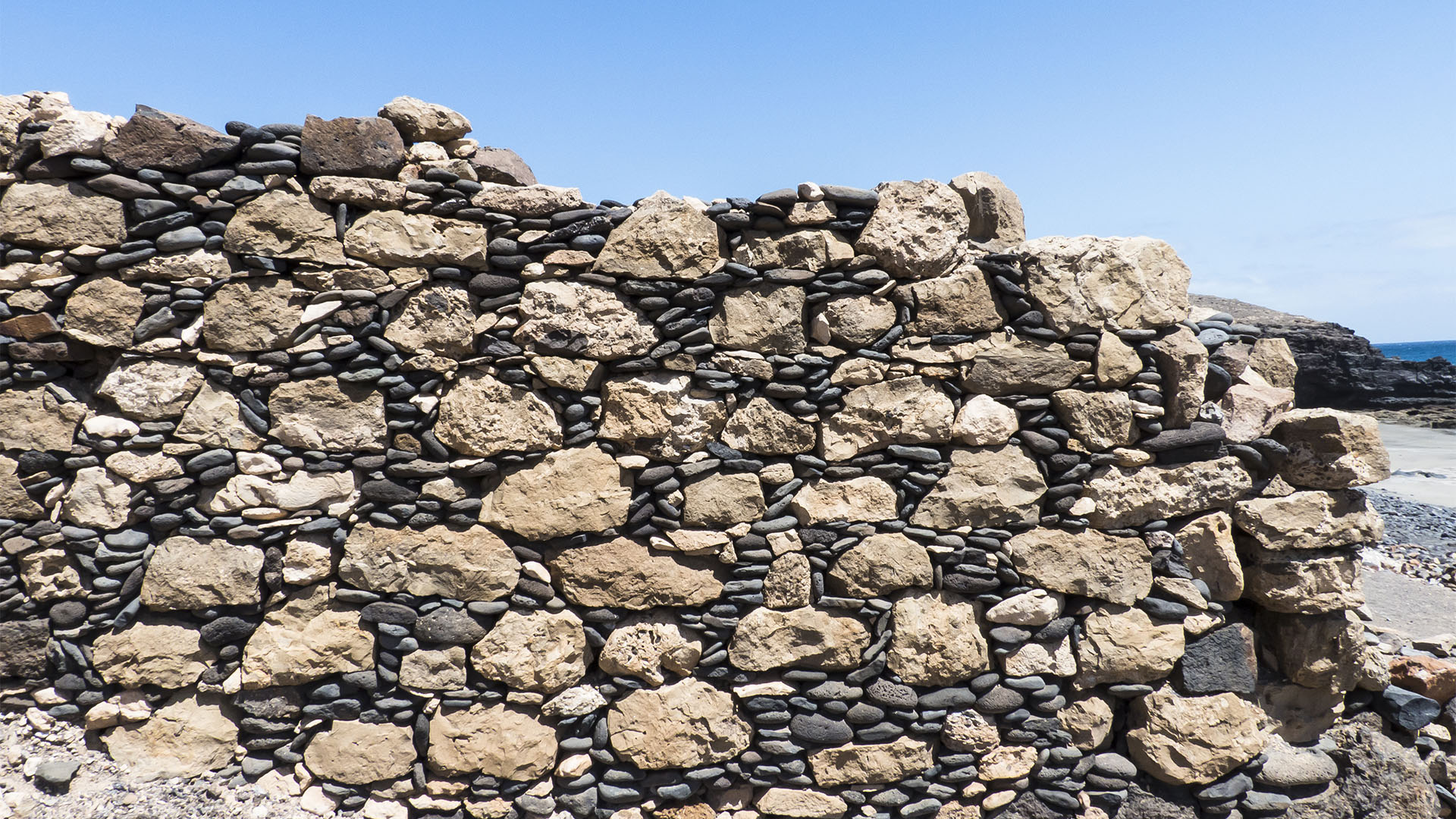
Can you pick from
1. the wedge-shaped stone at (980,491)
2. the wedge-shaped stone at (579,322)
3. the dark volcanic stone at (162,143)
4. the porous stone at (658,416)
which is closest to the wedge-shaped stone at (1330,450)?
the wedge-shaped stone at (980,491)

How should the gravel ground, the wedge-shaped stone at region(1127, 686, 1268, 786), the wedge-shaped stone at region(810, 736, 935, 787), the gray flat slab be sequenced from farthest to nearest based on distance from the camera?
1. the gray flat slab
2. the wedge-shaped stone at region(1127, 686, 1268, 786)
3. the wedge-shaped stone at region(810, 736, 935, 787)
4. the gravel ground

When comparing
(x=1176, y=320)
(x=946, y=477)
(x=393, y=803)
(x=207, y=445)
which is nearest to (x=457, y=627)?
(x=393, y=803)

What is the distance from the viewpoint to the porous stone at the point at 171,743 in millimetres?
3303

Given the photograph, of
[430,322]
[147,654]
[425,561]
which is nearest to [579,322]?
[430,322]

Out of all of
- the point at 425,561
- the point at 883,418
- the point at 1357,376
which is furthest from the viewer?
the point at 1357,376

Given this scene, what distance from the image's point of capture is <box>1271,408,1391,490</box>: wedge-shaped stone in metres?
3.63

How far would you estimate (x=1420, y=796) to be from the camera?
3.74 meters

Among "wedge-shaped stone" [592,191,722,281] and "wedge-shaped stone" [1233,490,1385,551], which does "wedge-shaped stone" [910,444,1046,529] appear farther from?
"wedge-shaped stone" [592,191,722,281]

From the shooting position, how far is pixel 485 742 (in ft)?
11.2

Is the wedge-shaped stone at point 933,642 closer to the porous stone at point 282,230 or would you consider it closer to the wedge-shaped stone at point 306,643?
the wedge-shaped stone at point 306,643

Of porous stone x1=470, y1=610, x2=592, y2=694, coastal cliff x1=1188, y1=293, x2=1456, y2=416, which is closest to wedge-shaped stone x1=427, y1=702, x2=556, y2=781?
porous stone x1=470, y1=610, x2=592, y2=694

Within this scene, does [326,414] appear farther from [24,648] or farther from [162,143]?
[24,648]

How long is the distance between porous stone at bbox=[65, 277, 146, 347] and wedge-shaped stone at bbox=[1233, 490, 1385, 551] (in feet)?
17.8

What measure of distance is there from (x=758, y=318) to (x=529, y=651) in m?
1.90
